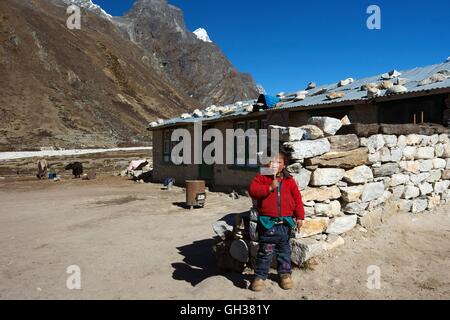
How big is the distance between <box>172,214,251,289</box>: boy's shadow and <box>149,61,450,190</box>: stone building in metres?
3.75

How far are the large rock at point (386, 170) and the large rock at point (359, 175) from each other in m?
0.16

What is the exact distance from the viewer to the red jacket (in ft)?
Result: 13.8

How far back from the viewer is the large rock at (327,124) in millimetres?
5312

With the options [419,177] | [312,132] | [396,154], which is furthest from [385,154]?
[312,132]

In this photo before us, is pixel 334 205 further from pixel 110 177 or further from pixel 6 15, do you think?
pixel 6 15

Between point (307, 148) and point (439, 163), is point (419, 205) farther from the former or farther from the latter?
point (307, 148)

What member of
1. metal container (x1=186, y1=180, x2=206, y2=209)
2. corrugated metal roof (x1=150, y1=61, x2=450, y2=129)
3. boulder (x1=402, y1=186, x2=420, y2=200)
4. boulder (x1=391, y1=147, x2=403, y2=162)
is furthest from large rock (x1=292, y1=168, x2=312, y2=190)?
metal container (x1=186, y1=180, x2=206, y2=209)

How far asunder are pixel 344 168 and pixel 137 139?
4910cm

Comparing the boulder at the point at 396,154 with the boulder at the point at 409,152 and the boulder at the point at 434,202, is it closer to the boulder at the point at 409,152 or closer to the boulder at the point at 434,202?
the boulder at the point at 409,152

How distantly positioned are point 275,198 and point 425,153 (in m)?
4.04

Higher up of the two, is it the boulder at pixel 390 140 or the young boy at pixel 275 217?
the boulder at pixel 390 140

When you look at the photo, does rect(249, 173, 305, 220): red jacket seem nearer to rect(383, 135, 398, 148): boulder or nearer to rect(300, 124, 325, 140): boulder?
rect(300, 124, 325, 140): boulder

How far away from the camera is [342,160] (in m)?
5.21

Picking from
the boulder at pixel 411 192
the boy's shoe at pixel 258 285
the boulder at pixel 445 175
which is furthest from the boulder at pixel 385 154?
the boy's shoe at pixel 258 285
